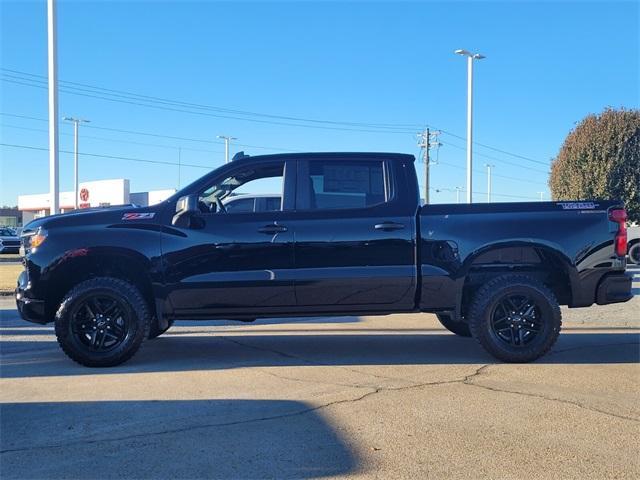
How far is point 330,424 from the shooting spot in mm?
4391

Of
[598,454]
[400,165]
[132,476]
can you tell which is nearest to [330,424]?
[132,476]

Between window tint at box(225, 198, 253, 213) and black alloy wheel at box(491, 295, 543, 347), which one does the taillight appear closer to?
black alloy wheel at box(491, 295, 543, 347)

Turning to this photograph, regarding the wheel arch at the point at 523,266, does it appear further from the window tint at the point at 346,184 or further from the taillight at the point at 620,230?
the window tint at the point at 346,184

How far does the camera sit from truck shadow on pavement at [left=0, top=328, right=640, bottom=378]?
6.28 meters

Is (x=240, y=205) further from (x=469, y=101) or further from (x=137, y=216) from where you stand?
(x=469, y=101)

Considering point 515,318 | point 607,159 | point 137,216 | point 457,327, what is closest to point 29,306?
point 137,216

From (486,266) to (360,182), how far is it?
1623 millimetres

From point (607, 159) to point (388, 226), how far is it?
26.6 meters

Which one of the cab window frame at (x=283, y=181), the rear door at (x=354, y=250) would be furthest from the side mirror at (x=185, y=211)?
the rear door at (x=354, y=250)

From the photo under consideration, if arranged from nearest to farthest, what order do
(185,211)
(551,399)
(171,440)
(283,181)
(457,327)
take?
(171,440)
(551,399)
(185,211)
(283,181)
(457,327)

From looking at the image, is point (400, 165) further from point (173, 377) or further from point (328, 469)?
point (328, 469)

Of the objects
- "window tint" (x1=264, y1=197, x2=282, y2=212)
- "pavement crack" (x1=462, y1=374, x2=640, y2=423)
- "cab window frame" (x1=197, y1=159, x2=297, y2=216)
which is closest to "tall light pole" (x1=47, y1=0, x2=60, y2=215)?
"cab window frame" (x1=197, y1=159, x2=297, y2=216)

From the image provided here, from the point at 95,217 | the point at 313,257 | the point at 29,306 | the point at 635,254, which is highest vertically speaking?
the point at 95,217

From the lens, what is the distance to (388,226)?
19.9 feet
